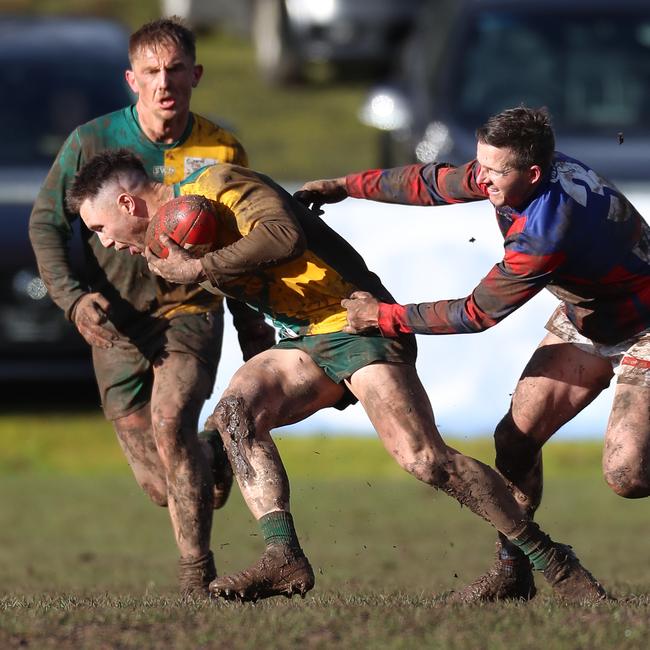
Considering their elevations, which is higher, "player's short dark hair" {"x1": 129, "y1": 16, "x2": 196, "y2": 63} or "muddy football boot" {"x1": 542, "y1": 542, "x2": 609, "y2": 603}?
"player's short dark hair" {"x1": 129, "y1": 16, "x2": 196, "y2": 63}

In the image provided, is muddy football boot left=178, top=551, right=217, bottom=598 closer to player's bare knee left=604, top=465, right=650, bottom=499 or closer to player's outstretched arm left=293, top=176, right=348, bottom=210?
player's outstretched arm left=293, top=176, right=348, bottom=210

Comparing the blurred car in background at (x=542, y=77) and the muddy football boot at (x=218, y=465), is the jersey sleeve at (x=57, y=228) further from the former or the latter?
the blurred car in background at (x=542, y=77)

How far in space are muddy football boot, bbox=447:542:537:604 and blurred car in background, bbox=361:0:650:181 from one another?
551 centimetres

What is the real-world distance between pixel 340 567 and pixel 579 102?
199 inches

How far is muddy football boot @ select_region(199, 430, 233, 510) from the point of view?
732 centimetres

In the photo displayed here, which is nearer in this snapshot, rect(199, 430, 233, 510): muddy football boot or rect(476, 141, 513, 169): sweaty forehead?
rect(476, 141, 513, 169): sweaty forehead

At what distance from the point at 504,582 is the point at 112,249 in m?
2.22

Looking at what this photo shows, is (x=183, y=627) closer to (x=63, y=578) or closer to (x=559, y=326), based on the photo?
(x=559, y=326)

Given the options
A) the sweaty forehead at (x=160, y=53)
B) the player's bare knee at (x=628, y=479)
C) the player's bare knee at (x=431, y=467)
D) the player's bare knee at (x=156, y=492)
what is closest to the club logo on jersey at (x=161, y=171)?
the sweaty forehead at (x=160, y=53)

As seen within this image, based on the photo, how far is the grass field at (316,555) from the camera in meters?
5.43

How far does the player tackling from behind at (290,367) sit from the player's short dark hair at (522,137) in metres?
0.81

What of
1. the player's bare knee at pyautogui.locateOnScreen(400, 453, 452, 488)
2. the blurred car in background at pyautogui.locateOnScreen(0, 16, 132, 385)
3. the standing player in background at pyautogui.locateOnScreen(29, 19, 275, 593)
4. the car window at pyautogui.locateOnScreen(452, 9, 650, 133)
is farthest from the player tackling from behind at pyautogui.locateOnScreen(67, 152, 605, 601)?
the car window at pyautogui.locateOnScreen(452, 9, 650, 133)

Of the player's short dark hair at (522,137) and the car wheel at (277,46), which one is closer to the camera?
the player's short dark hair at (522,137)

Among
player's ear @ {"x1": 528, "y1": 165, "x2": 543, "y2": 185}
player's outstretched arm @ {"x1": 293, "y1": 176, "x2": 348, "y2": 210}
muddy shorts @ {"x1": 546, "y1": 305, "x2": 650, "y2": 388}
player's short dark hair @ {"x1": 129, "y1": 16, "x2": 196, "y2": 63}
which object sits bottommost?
muddy shorts @ {"x1": 546, "y1": 305, "x2": 650, "y2": 388}
